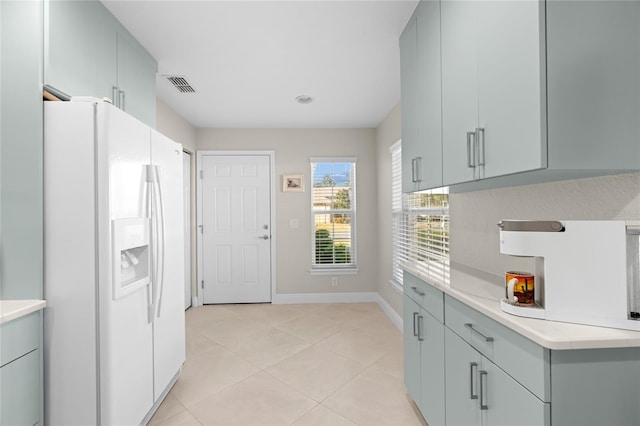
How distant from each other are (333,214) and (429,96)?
3268 millimetres

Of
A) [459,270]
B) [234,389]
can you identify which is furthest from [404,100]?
[234,389]

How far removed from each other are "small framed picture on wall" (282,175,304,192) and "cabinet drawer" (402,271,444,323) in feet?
9.44

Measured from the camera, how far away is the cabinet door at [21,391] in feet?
4.40

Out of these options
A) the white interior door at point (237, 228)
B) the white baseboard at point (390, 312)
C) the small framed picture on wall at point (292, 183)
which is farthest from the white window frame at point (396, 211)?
the white interior door at point (237, 228)

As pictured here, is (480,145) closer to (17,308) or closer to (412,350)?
(412,350)

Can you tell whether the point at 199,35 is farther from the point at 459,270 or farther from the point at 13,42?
the point at 459,270

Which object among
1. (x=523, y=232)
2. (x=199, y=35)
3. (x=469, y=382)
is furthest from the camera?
(x=199, y=35)

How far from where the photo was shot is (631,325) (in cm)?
102

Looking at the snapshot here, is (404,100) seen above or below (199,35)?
below

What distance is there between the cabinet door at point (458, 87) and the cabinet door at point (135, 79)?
1958mm

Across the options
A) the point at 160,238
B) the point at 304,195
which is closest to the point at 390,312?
the point at 304,195

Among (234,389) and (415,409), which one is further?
(234,389)

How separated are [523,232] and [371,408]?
1.69m

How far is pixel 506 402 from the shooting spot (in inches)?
46.8
